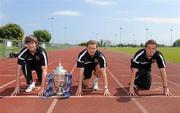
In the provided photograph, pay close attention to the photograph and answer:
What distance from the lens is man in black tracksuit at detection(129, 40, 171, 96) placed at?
9.67 m

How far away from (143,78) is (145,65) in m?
0.40

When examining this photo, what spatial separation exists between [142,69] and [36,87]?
2.88 meters

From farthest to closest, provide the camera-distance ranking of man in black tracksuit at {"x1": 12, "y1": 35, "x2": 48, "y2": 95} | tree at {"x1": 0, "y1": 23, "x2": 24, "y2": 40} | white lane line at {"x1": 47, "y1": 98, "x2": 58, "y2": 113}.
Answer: tree at {"x1": 0, "y1": 23, "x2": 24, "y2": 40} → man in black tracksuit at {"x1": 12, "y1": 35, "x2": 48, "y2": 95} → white lane line at {"x1": 47, "y1": 98, "x2": 58, "y2": 113}

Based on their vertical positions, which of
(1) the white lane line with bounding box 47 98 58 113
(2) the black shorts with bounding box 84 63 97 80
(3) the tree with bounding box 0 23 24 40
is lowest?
(1) the white lane line with bounding box 47 98 58 113

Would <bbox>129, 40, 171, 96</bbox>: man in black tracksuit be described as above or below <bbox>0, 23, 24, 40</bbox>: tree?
below

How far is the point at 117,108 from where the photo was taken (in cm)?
804

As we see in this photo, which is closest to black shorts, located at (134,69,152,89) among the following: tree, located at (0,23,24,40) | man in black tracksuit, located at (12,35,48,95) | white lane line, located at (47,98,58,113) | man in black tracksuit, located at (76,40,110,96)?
man in black tracksuit, located at (76,40,110,96)

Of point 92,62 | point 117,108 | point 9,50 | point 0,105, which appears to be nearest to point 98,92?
point 92,62

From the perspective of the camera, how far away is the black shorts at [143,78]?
34.5ft

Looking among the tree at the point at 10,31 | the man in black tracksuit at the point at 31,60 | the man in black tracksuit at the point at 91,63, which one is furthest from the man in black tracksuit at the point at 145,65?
the tree at the point at 10,31

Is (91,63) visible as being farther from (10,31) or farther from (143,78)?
(10,31)

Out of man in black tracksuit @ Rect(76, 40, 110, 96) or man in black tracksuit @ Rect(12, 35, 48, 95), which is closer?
man in black tracksuit @ Rect(76, 40, 110, 96)

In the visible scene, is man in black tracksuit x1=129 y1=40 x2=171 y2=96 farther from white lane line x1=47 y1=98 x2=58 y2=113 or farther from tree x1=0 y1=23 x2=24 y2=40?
tree x1=0 y1=23 x2=24 y2=40

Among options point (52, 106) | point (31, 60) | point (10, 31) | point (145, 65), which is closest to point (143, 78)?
point (145, 65)
